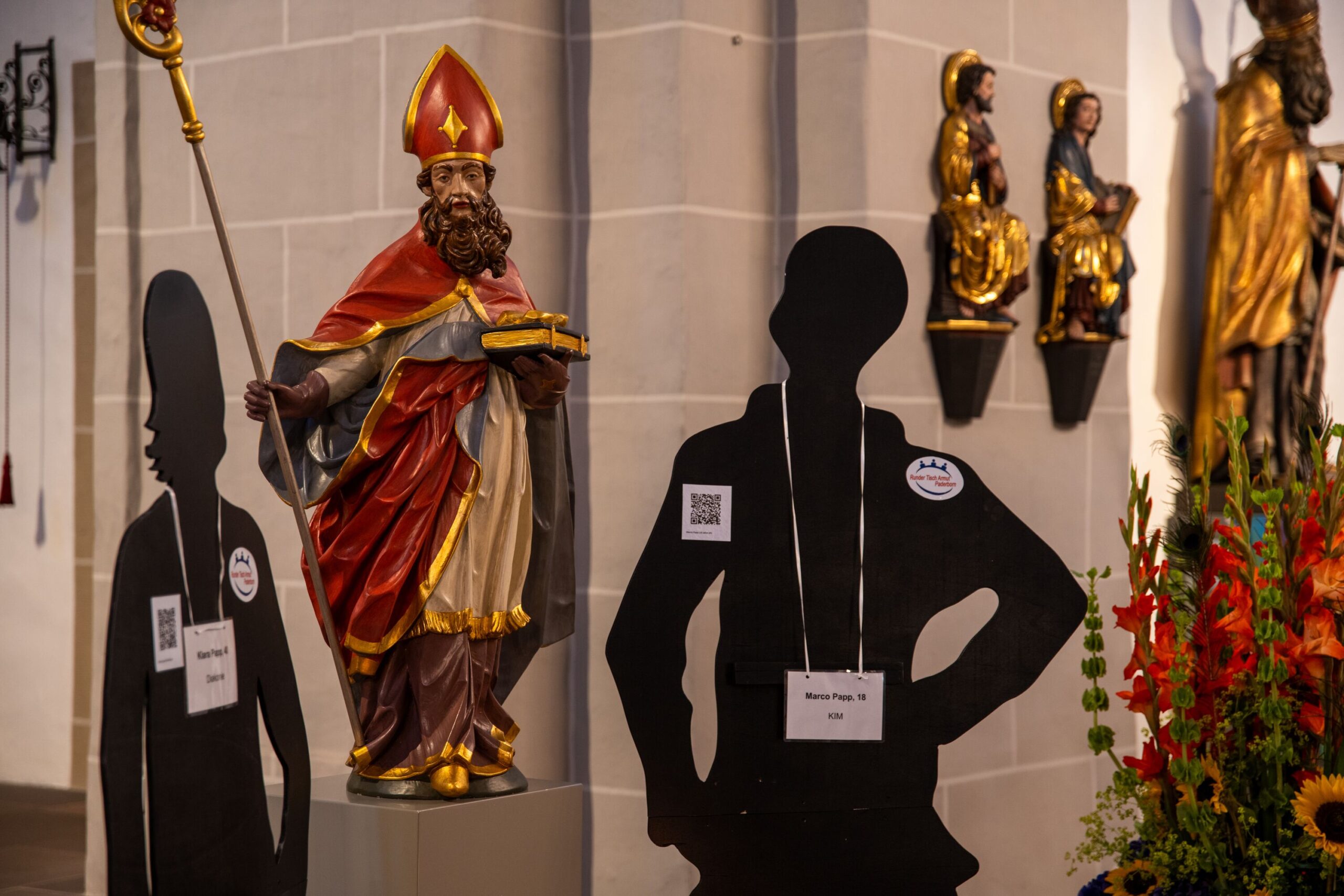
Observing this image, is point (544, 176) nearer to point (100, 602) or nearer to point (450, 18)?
point (450, 18)

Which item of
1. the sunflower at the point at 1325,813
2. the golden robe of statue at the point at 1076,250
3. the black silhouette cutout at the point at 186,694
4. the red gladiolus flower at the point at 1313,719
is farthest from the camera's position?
the golden robe of statue at the point at 1076,250

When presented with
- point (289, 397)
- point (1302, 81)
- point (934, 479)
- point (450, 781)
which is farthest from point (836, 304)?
point (1302, 81)

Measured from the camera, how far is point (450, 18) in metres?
4.24

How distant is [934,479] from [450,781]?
1.18m

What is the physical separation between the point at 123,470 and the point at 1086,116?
10.4 ft

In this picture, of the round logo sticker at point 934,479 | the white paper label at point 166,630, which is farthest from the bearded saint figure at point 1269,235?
the white paper label at point 166,630

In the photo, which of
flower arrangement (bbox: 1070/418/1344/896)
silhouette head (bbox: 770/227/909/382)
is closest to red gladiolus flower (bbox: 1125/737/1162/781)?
flower arrangement (bbox: 1070/418/1344/896)

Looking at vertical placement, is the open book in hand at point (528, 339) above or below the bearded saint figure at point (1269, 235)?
below

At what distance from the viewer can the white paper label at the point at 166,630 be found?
8.98 feet

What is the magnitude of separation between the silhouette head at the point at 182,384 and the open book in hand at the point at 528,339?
0.53 meters

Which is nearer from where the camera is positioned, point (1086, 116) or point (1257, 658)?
point (1257, 658)

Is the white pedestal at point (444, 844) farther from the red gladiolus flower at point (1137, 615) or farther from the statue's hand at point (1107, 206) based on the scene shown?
the statue's hand at point (1107, 206)

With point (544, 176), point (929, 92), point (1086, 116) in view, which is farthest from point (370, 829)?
point (1086, 116)

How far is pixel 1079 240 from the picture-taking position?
4.64 m
